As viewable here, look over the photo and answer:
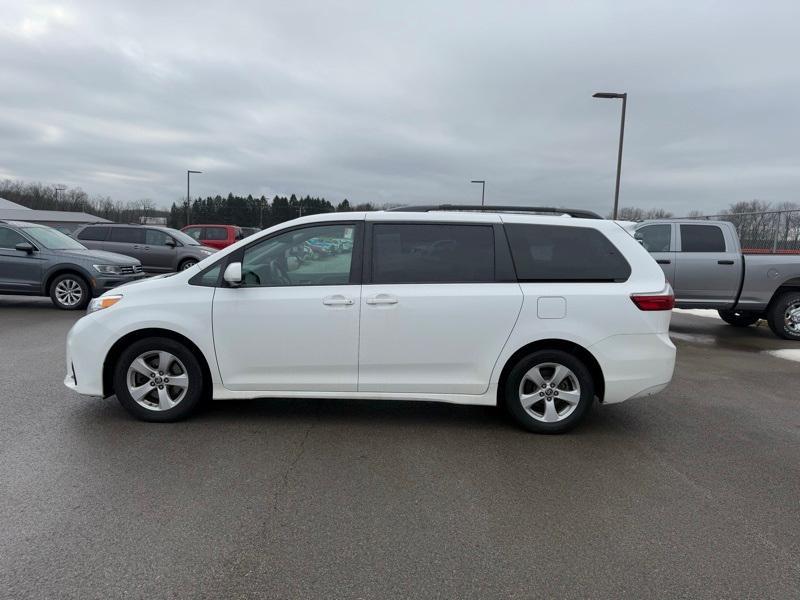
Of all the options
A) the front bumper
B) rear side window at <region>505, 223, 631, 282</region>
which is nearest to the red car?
the front bumper

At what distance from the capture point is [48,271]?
10.8 m

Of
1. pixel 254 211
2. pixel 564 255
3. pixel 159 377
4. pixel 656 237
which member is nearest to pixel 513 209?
pixel 564 255

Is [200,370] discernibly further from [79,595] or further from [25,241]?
[25,241]

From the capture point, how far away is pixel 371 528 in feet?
10.0

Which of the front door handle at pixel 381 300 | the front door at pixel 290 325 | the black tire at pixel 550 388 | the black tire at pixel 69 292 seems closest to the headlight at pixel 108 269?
the black tire at pixel 69 292

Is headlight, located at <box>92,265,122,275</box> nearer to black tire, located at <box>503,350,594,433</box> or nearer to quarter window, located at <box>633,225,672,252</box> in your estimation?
black tire, located at <box>503,350,594,433</box>

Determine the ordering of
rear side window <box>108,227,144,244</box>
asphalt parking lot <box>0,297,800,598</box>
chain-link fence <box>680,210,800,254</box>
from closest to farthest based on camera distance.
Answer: asphalt parking lot <box>0,297,800,598</box>, chain-link fence <box>680,210,800,254</box>, rear side window <box>108,227,144,244</box>

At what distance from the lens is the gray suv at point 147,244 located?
54.2 ft

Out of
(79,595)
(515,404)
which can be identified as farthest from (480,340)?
(79,595)

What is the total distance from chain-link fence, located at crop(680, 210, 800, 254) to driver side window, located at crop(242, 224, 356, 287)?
1334cm

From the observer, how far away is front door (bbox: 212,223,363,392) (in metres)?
4.41

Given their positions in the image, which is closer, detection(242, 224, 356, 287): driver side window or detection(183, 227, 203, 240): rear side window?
detection(242, 224, 356, 287): driver side window

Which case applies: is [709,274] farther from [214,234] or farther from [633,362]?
[214,234]

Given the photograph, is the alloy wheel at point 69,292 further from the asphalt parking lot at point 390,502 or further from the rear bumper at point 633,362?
the rear bumper at point 633,362
